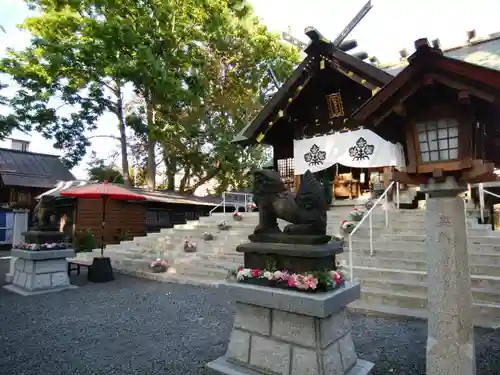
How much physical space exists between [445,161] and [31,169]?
2380 cm

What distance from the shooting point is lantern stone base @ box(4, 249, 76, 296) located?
755 centimetres

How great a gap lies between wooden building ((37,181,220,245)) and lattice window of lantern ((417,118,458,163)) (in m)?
14.3

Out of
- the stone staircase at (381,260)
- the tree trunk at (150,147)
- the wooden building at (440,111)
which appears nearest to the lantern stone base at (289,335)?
the wooden building at (440,111)

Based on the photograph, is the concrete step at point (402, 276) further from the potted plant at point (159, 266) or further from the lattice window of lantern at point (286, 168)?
the lattice window of lantern at point (286, 168)

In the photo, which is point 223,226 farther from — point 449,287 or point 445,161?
point 445,161

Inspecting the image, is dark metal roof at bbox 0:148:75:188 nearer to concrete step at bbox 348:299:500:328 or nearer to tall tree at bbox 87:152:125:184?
tall tree at bbox 87:152:125:184

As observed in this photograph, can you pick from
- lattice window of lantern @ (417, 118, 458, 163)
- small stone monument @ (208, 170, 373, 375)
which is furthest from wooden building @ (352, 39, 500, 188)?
small stone monument @ (208, 170, 373, 375)

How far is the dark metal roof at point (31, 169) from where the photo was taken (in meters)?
18.8

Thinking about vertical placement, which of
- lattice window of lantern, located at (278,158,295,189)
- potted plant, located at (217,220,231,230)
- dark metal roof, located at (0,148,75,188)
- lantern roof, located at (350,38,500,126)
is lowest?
potted plant, located at (217,220,231,230)

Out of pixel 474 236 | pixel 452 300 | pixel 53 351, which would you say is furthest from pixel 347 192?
pixel 53 351

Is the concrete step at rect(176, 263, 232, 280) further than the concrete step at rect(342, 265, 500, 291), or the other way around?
the concrete step at rect(176, 263, 232, 280)

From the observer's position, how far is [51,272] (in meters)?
7.88

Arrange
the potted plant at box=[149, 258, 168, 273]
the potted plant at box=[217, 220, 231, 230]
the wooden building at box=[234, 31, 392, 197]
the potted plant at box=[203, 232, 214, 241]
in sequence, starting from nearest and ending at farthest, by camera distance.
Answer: the potted plant at box=[149, 258, 168, 273]
the wooden building at box=[234, 31, 392, 197]
the potted plant at box=[203, 232, 214, 241]
the potted plant at box=[217, 220, 231, 230]

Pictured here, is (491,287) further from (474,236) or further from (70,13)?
(70,13)
